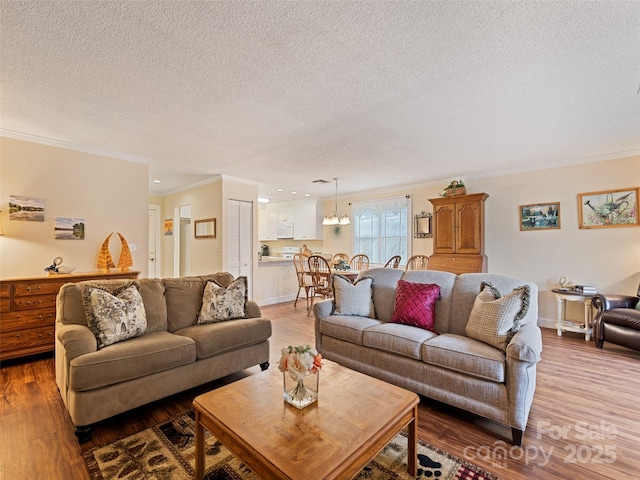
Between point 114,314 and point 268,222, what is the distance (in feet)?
21.5

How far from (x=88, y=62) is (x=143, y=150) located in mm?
2021

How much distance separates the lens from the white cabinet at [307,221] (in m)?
7.63

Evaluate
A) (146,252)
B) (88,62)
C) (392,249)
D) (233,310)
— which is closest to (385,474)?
(233,310)

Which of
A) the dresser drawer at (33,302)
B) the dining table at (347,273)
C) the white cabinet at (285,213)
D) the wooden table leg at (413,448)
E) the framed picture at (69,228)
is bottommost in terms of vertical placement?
the wooden table leg at (413,448)

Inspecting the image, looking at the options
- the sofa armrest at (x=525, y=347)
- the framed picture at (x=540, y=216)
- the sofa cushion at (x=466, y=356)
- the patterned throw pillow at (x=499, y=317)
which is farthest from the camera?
the framed picture at (x=540, y=216)

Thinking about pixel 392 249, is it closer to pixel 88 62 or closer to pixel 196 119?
pixel 196 119

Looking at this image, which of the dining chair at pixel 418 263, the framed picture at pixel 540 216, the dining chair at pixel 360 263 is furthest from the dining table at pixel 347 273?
the framed picture at pixel 540 216

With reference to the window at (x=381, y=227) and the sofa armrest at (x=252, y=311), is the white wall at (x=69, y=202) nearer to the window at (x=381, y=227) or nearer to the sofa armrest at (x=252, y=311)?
the sofa armrest at (x=252, y=311)

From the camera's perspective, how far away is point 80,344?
1979mm

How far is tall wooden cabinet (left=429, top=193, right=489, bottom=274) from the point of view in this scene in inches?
191

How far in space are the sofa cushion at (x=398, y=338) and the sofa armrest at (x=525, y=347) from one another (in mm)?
596

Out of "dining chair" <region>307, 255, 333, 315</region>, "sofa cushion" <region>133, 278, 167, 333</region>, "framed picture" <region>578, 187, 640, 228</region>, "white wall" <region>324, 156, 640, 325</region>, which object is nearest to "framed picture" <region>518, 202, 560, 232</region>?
"white wall" <region>324, 156, 640, 325</region>

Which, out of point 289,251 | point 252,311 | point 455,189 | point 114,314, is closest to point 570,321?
point 455,189

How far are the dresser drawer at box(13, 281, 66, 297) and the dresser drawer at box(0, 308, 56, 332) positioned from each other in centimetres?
19
